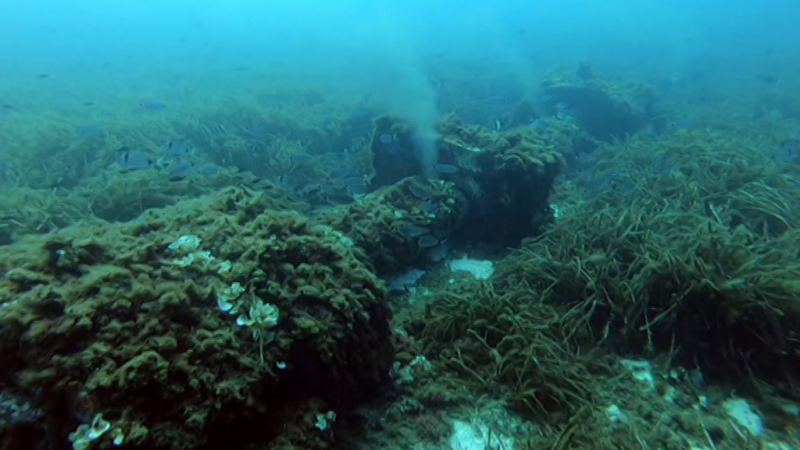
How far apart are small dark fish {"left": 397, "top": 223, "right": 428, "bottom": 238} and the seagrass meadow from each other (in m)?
0.04

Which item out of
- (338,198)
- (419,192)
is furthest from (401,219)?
(338,198)

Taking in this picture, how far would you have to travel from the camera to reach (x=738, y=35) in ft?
173

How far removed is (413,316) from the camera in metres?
5.74

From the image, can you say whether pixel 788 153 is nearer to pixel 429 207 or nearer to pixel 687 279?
pixel 687 279

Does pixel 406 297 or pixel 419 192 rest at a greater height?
pixel 419 192

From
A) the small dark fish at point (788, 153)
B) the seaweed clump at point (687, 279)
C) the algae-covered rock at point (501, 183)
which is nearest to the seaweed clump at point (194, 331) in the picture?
the seaweed clump at point (687, 279)

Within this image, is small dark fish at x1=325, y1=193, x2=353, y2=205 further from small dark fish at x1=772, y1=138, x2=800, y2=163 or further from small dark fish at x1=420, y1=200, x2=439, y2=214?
small dark fish at x1=772, y1=138, x2=800, y2=163

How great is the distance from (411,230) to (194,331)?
423cm

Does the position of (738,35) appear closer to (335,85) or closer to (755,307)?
(335,85)

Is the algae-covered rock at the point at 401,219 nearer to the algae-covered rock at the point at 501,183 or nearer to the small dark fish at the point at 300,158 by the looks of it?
the algae-covered rock at the point at 501,183

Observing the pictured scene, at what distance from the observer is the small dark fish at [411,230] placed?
276 inches

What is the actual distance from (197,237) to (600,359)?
4677 millimetres

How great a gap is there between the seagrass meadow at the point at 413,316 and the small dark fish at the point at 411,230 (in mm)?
38

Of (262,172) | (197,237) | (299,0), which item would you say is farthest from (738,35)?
(299,0)
